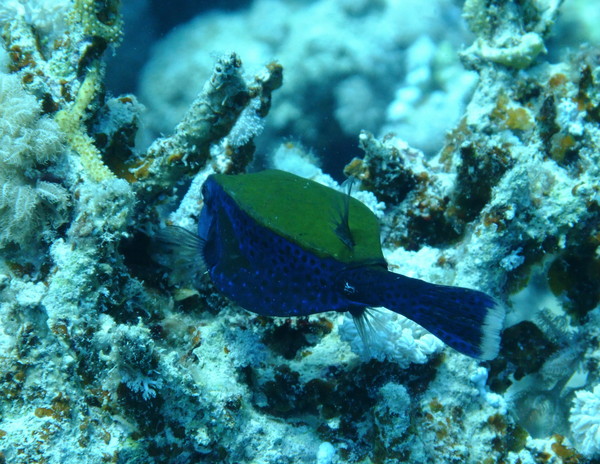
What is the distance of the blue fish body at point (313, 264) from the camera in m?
2.17

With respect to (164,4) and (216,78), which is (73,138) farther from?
(164,4)

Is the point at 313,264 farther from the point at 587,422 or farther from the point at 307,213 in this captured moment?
the point at 587,422

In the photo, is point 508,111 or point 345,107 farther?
point 345,107

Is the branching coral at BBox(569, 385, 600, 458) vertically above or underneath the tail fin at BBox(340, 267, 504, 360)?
above

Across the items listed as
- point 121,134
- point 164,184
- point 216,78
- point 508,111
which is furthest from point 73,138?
point 508,111

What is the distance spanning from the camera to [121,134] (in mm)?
3725

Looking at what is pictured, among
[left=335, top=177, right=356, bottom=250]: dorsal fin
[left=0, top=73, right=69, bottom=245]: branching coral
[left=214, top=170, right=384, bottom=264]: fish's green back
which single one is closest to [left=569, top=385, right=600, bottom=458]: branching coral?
[left=214, top=170, right=384, bottom=264]: fish's green back

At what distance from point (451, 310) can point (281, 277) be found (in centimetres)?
92

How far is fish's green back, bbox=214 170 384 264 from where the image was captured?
2.27 m

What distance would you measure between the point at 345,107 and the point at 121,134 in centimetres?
306

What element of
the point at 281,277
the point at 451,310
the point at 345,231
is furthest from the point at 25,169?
the point at 451,310

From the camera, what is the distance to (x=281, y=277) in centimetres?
244

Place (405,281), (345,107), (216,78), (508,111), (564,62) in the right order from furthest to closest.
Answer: (345,107)
(564,62)
(508,111)
(216,78)
(405,281)

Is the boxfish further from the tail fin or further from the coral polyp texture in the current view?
the coral polyp texture
